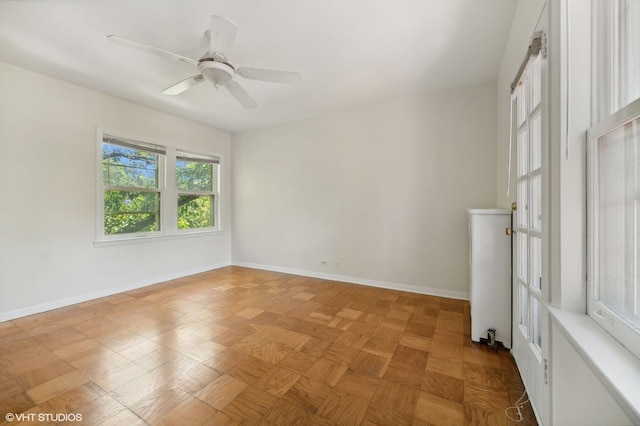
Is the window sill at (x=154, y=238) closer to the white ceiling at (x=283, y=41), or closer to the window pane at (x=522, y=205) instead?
the white ceiling at (x=283, y=41)

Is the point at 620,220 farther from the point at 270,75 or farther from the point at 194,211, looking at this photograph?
the point at 194,211

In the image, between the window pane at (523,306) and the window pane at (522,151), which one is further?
the window pane at (522,151)

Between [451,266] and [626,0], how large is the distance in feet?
9.32

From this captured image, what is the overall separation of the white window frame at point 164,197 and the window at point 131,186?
0.03 m

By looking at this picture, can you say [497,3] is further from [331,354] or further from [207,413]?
[207,413]

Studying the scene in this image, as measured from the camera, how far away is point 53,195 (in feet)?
9.65

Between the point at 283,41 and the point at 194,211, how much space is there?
3.39 metres

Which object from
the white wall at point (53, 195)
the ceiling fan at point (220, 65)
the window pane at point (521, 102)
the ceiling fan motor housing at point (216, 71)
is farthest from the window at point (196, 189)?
the window pane at point (521, 102)

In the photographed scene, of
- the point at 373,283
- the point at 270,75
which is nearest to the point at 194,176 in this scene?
the point at 270,75

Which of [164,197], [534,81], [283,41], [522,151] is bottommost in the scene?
[164,197]

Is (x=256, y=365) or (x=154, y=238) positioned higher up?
(x=154, y=238)

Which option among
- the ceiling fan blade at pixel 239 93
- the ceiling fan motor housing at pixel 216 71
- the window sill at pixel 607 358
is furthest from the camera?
the ceiling fan blade at pixel 239 93

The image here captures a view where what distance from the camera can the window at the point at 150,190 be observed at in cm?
342

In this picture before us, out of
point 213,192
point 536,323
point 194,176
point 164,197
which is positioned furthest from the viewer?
point 213,192
